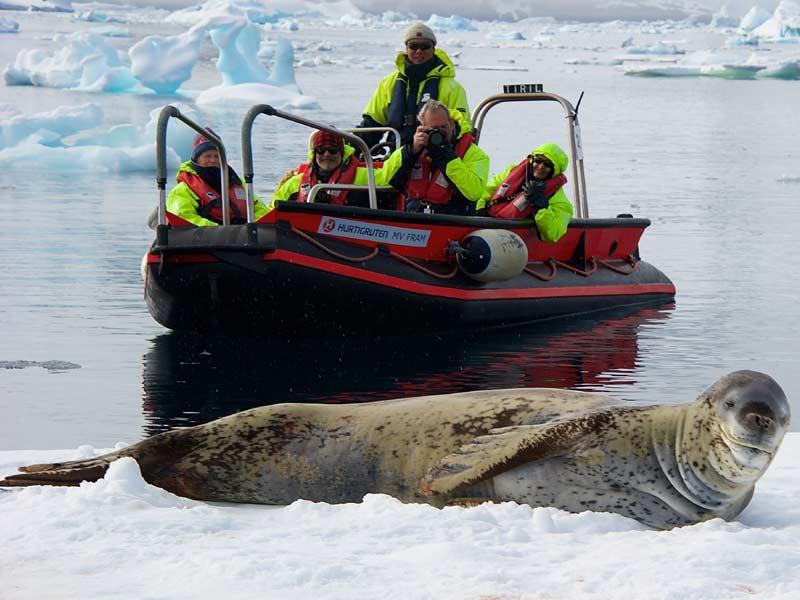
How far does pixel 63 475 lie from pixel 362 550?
1013 mm

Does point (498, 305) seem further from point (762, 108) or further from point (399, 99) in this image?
point (762, 108)

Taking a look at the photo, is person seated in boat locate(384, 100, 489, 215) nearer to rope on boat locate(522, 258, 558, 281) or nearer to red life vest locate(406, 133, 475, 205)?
red life vest locate(406, 133, 475, 205)

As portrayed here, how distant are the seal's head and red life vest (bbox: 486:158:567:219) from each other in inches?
225

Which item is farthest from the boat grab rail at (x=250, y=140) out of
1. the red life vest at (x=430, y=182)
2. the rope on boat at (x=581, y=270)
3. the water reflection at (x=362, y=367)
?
the rope on boat at (x=581, y=270)

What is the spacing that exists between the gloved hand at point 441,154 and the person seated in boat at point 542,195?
1.67 feet

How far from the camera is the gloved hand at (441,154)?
8453mm

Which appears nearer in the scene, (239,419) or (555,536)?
(555,536)

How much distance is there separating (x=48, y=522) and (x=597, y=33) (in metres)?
94.8

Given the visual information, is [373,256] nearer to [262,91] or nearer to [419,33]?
[419,33]

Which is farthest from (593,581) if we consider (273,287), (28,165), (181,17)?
(181,17)

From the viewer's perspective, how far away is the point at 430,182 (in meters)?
8.75

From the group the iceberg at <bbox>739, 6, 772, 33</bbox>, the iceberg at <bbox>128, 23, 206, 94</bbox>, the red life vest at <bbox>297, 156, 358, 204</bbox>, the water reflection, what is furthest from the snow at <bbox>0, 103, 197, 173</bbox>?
the iceberg at <bbox>739, 6, 772, 33</bbox>

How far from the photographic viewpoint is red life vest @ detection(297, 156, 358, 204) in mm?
8602

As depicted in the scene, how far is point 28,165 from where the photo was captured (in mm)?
18328
